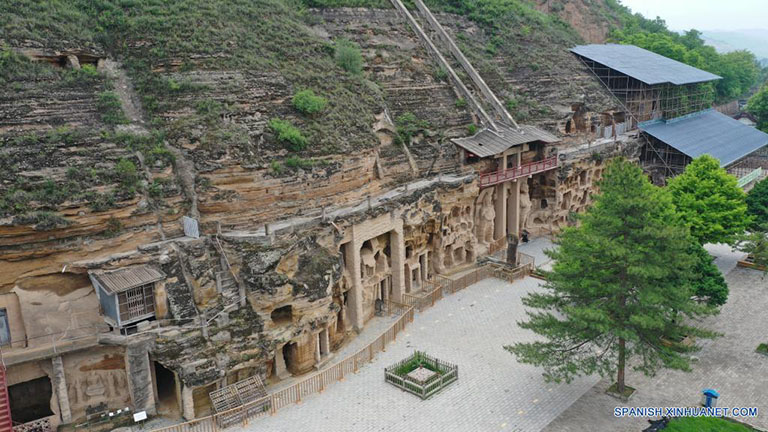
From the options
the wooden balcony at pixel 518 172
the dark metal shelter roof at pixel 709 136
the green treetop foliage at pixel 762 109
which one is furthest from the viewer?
the green treetop foliage at pixel 762 109

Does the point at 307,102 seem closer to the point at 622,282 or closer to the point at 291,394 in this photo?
the point at 291,394

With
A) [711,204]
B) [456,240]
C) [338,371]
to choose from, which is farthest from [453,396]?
[711,204]

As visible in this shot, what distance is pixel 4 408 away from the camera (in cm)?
2116

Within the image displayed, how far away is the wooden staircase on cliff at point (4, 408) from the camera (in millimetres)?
21016

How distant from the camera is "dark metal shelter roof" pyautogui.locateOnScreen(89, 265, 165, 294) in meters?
22.4

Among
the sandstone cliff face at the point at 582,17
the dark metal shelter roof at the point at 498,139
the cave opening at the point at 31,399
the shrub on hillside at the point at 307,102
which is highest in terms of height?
the sandstone cliff face at the point at 582,17

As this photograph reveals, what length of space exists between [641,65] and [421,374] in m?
44.3

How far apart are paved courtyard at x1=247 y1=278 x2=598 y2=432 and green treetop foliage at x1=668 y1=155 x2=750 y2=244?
552 inches

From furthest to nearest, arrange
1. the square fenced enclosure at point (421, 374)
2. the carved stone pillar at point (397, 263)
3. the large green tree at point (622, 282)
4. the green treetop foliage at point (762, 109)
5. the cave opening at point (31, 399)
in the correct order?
the green treetop foliage at point (762, 109)
the carved stone pillar at point (397, 263)
the square fenced enclosure at point (421, 374)
the cave opening at point (31, 399)
the large green tree at point (622, 282)

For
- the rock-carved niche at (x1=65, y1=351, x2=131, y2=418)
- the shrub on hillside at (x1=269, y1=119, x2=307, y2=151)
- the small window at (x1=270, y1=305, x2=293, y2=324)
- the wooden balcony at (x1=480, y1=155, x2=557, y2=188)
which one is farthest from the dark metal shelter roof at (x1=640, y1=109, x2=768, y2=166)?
the rock-carved niche at (x1=65, y1=351, x2=131, y2=418)

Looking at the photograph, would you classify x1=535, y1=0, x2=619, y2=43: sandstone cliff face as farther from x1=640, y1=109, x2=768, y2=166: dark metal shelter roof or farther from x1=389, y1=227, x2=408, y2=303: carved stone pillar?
x1=389, y1=227, x2=408, y2=303: carved stone pillar

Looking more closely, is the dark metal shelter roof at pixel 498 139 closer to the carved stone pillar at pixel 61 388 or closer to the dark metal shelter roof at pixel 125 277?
the dark metal shelter roof at pixel 125 277

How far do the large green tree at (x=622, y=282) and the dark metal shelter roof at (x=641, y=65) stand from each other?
34.1m

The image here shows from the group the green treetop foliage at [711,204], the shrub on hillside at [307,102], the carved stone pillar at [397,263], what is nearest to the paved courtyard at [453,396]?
the carved stone pillar at [397,263]
